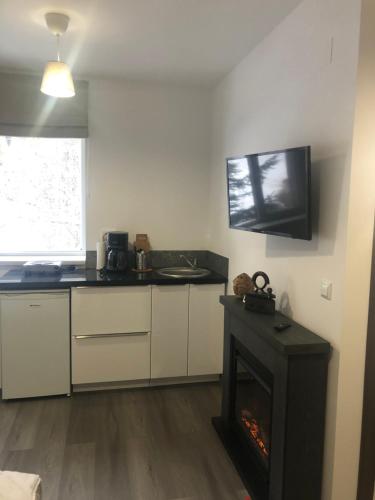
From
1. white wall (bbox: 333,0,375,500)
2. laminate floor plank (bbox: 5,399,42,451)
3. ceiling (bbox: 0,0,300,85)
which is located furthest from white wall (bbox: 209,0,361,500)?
laminate floor plank (bbox: 5,399,42,451)

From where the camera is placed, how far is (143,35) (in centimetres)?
258

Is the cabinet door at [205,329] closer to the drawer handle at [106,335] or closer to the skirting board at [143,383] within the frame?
the skirting board at [143,383]

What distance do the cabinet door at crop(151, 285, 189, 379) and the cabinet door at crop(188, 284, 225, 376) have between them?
0.19ft

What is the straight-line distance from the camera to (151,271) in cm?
355

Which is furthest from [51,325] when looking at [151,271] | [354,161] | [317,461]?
[354,161]

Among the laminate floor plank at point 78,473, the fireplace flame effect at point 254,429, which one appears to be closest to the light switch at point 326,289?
the fireplace flame effect at point 254,429

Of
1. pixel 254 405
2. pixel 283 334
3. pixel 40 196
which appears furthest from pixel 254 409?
pixel 40 196

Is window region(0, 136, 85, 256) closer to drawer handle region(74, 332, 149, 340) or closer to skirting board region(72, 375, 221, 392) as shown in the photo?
drawer handle region(74, 332, 149, 340)

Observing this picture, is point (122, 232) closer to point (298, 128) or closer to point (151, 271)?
point (151, 271)

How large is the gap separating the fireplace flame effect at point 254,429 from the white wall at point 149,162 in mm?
1727

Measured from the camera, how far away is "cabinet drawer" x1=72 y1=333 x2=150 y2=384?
3154 mm

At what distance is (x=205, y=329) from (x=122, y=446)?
1.13m

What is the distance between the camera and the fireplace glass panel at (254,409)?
218cm

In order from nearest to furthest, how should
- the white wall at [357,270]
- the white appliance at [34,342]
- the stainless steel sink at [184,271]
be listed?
the white wall at [357,270] < the white appliance at [34,342] < the stainless steel sink at [184,271]
